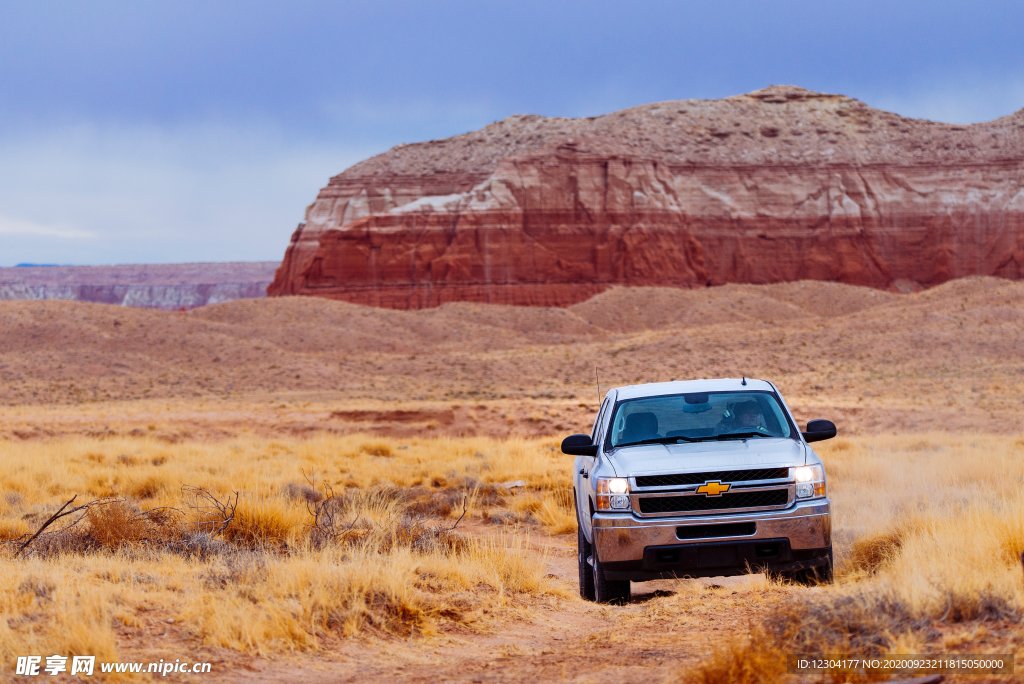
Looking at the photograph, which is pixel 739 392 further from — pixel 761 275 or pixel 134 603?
pixel 761 275

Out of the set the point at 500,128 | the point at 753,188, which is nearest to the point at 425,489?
the point at 753,188

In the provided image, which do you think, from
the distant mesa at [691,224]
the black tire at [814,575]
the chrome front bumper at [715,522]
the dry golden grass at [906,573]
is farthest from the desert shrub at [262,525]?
the distant mesa at [691,224]

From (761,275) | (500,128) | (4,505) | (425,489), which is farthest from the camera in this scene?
(500,128)

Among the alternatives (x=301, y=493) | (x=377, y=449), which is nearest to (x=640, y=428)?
(x=301, y=493)

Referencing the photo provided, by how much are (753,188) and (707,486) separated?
88194 mm

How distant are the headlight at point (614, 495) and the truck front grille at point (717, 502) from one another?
0.38ft

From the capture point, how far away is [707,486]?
6473mm

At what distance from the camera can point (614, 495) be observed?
6652 millimetres

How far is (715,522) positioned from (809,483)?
768 millimetres

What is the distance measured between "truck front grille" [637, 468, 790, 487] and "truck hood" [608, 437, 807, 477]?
38 millimetres

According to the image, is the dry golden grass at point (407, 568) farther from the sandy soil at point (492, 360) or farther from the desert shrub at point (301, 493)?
the sandy soil at point (492, 360)

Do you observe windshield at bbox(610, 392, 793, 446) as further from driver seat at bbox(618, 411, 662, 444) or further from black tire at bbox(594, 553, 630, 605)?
black tire at bbox(594, 553, 630, 605)

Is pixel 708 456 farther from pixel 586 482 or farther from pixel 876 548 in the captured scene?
pixel 876 548

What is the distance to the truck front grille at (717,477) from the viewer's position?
21.4ft
